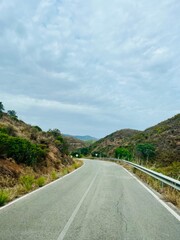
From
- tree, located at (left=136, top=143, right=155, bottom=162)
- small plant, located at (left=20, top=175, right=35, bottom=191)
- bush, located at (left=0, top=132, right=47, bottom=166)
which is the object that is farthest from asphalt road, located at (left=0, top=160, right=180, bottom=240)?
tree, located at (left=136, top=143, right=155, bottom=162)

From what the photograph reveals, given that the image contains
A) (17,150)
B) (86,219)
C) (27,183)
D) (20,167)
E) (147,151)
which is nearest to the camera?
(86,219)

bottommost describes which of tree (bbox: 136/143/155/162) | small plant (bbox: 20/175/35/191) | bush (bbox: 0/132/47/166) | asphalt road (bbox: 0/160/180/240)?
asphalt road (bbox: 0/160/180/240)

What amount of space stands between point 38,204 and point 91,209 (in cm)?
182

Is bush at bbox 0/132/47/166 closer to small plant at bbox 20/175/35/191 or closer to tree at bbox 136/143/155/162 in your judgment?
small plant at bbox 20/175/35/191

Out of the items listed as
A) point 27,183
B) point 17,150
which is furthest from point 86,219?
point 17,150

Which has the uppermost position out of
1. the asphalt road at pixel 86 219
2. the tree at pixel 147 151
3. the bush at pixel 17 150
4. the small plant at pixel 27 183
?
the tree at pixel 147 151

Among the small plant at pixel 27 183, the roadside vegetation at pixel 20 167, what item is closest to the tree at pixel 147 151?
the roadside vegetation at pixel 20 167

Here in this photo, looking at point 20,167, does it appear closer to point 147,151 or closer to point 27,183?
point 27,183

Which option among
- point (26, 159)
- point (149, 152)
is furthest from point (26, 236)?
point (149, 152)

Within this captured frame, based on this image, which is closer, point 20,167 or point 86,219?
point 86,219

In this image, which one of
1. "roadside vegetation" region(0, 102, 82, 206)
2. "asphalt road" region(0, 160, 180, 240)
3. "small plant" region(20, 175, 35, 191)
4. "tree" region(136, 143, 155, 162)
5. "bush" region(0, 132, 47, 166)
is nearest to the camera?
"asphalt road" region(0, 160, 180, 240)

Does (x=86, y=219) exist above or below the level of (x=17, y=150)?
below

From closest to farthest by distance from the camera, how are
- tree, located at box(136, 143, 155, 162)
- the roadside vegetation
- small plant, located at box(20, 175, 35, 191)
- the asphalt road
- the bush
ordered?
1. the asphalt road
2. the roadside vegetation
3. small plant, located at box(20, 175, 35, 191)
4. the bush
5. tree, located at box(136, 143, 155, 162)

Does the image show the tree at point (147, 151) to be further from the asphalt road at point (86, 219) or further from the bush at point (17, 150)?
the asphalt road at point (86, 219)
